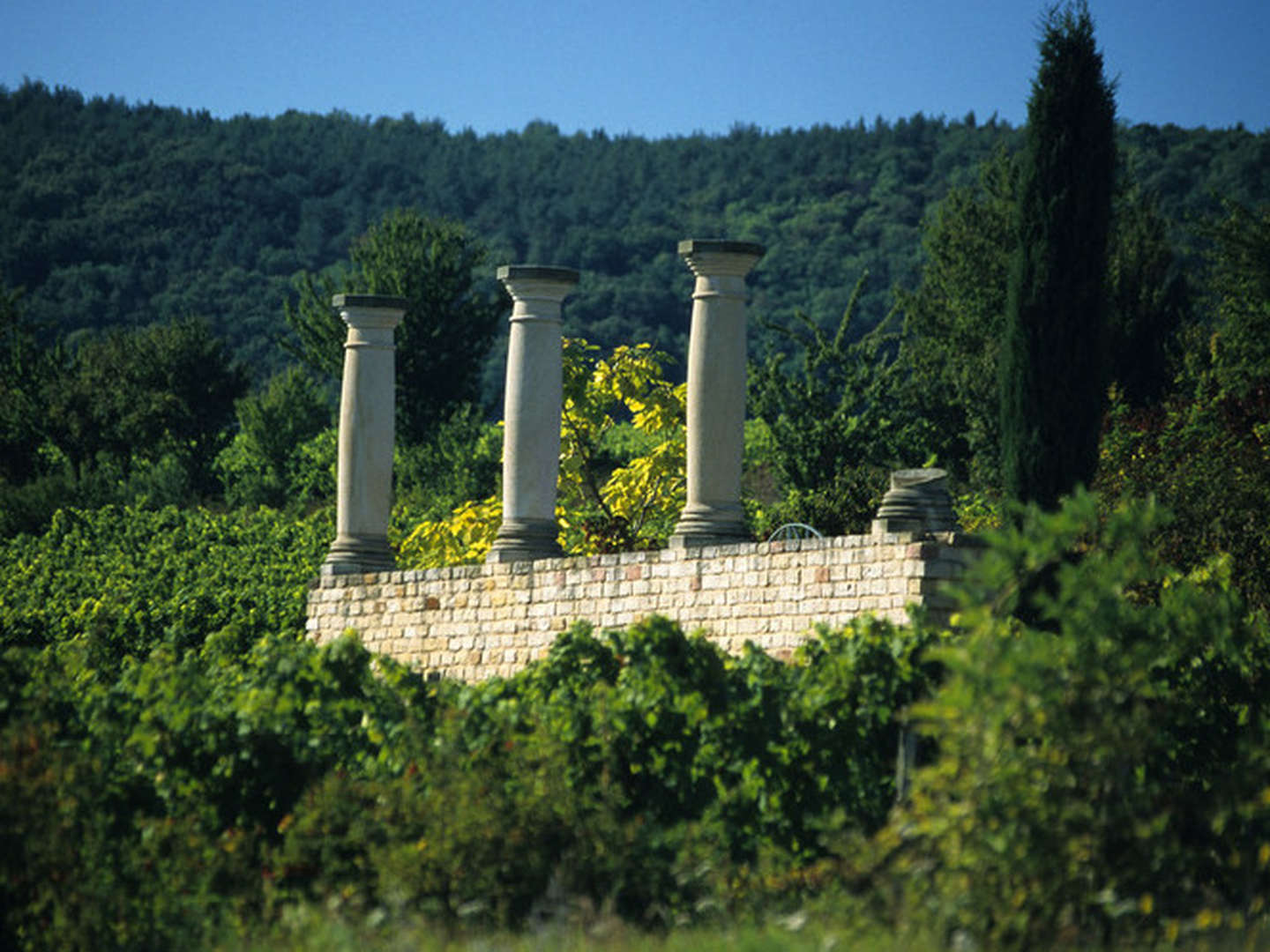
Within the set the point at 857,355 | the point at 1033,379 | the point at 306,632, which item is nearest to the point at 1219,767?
the point at 1033,379

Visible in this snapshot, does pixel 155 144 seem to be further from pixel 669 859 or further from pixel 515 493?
pixel 669 859

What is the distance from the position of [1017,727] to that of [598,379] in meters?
23.6

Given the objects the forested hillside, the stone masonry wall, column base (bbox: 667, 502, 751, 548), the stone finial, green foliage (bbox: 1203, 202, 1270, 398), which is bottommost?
the stone masonry wall

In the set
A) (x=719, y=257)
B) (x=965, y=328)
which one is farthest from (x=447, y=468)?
(x=719, y=257)

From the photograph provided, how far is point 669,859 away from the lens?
1382 cm

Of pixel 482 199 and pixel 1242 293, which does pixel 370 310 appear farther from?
pixel 482 199

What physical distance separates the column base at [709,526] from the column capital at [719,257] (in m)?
2.40

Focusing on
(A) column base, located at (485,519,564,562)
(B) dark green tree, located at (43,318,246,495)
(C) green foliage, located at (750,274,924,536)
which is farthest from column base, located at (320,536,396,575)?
(B) dark green tree, located at (43,318,246,495)

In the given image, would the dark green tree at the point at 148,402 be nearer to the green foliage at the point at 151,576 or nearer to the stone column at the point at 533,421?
the green foliage at the point at 151,576

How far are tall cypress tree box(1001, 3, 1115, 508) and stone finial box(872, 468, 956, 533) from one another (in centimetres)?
458

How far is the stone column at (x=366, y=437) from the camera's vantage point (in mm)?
25375

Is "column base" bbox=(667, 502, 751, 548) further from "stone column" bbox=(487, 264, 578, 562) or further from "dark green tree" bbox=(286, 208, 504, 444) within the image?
"dark green tree" bbox=(286, 208, 504, 444)

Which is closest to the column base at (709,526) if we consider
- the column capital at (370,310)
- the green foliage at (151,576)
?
the column capital at (370,310)

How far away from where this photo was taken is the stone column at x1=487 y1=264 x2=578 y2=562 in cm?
2273
